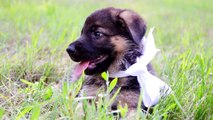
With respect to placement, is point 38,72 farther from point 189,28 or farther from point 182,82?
point 189,28

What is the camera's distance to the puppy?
11.0 feet

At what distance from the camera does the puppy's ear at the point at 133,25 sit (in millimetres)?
3385

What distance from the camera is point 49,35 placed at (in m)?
5.33

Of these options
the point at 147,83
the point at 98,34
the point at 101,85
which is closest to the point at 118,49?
the point at 98,34

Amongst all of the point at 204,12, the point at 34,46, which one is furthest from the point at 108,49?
the point at 204,12

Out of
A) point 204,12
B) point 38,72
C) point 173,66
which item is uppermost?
point 38,72

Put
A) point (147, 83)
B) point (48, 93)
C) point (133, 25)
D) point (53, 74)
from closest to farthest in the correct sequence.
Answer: point (48, 93) < point (147, 83) < point (133, 25) < point (53, 74)

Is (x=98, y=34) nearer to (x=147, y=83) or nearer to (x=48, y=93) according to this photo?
(x=147, y=83)

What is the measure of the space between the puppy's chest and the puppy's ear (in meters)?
0.33

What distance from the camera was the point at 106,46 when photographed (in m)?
3.40

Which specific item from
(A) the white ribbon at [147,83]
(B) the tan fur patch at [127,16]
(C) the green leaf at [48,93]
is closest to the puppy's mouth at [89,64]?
(A) the white ribbon at [147,83]

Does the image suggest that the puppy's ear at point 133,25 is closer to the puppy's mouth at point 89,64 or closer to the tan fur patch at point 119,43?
the tan fur patch at point 119,43

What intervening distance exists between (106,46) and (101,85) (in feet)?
1.00

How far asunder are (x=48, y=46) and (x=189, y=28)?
3.80 m
